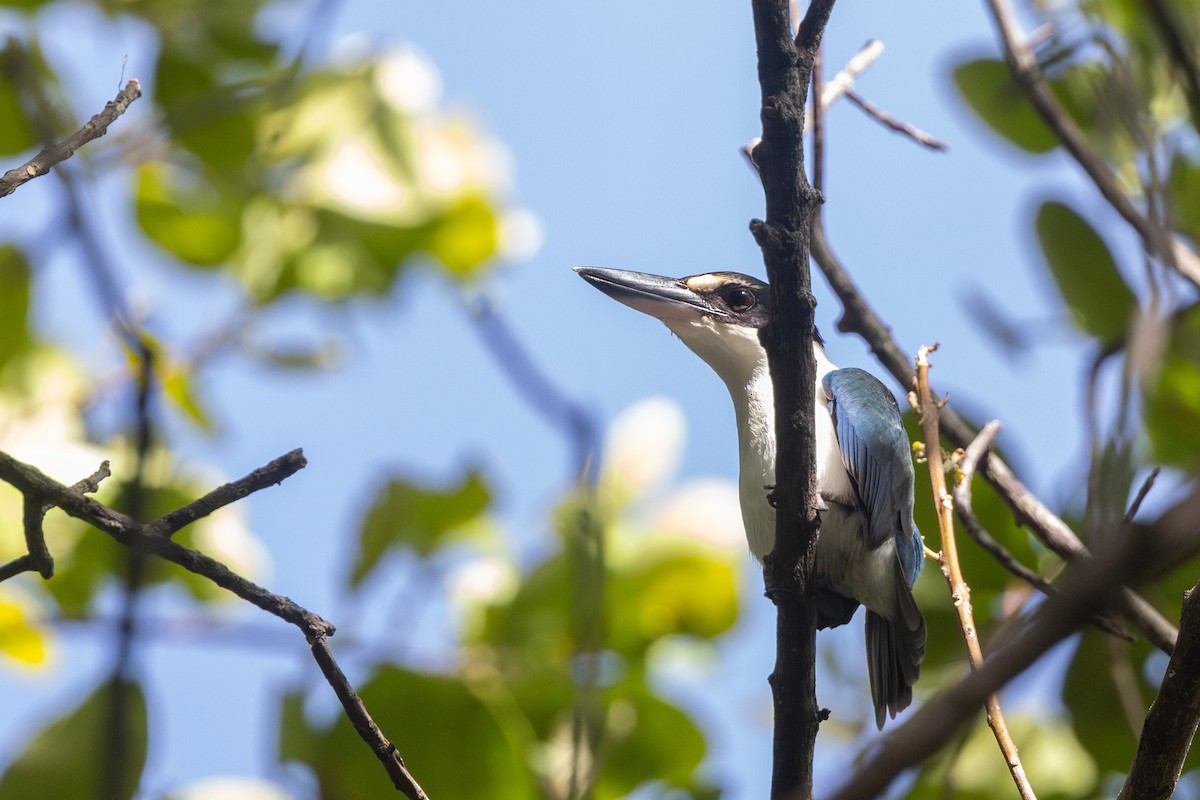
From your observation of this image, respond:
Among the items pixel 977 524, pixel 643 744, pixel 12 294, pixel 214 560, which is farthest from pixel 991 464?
pixel 12 294

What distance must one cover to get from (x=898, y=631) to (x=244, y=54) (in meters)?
2.34

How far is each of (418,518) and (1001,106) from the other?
1.95 meters

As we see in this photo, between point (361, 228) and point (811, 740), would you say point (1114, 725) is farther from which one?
point (361, 228)

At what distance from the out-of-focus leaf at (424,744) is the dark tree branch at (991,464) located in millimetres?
1229

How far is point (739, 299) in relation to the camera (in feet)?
10.0

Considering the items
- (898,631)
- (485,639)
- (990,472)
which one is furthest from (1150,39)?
(485,639)

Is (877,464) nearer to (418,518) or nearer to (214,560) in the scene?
(418,518)

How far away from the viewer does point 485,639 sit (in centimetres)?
328

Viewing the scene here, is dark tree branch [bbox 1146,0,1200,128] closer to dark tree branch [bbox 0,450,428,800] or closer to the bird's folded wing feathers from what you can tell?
the bird's folded wing feathers

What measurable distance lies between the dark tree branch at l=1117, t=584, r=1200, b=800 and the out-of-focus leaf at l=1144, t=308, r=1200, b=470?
4.00ft

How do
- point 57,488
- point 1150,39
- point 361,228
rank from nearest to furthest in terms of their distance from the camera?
point 57,488
point 1150,39
point 361,228

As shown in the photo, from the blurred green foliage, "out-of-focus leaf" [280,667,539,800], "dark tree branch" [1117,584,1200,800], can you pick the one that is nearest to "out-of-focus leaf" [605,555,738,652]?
the blurred green foliage

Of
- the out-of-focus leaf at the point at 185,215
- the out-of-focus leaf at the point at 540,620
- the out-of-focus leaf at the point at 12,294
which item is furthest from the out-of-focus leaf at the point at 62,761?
the out-of-focus leaf at the point at 185,215

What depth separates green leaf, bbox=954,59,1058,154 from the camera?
304 centimetres
